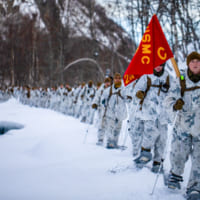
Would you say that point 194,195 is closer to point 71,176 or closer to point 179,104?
point 179,104

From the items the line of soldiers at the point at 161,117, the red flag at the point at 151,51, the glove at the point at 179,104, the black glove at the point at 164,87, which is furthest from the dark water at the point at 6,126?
the glove at the point at 179,104

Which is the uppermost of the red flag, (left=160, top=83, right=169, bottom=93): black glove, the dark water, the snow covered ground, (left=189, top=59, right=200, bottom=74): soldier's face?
the red flag

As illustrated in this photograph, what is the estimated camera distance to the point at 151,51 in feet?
13.5

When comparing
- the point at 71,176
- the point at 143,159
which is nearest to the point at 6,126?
the point at 71,176

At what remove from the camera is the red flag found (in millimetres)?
3984

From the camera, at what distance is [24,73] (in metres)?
39.1

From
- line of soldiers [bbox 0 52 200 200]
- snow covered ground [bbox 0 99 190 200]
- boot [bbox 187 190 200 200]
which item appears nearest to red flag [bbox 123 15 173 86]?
line of soldiers [bbox 0 52 200 200]

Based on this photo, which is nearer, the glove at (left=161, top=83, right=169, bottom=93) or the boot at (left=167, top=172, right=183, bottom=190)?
the boot at (left=167, top=172, right=183, bottom=190)

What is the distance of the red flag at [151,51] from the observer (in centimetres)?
398

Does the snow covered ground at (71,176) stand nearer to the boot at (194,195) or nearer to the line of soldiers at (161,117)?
the boot at (194,195)

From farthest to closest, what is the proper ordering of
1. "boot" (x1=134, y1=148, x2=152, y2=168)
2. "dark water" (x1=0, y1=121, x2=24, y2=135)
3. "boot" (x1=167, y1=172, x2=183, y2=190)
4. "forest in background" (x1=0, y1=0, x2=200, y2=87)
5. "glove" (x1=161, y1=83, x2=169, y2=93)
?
1. "forest in background" (x1=0, y1=0, x2=200, y2=87)
2. "dark water" (x1=0, y1=121, x2=24, y2=135)
3. "glove" (x1=161, y1=83, x2=169, y2=93)
4. "boot" (x1=134, y1=148, x2=152, y2=168)
5. "boot" (x1=167, y1=172, x2=183, y2=190)

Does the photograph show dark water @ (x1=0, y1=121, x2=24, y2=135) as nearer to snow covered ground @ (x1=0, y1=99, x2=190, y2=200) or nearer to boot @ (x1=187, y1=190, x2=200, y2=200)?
snow covered ground @ (x1=0, y1=99, x2=190, y2=200)

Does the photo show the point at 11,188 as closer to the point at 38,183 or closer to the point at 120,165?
the point at 38,183

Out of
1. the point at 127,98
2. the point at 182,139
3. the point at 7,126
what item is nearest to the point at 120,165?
the point at 182,139
